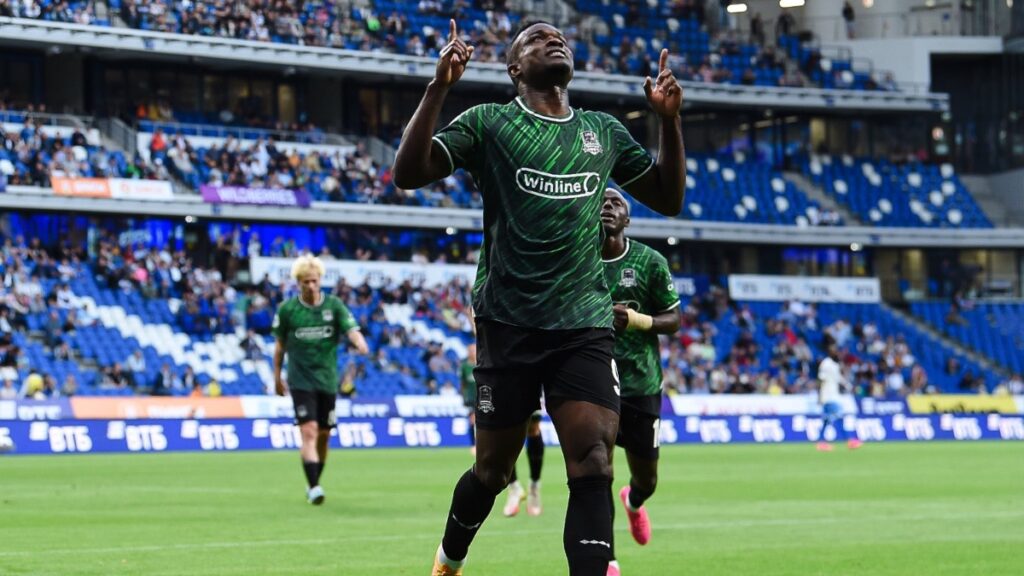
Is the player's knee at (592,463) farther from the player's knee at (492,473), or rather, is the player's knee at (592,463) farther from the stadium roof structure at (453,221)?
the stadium roof structure at (453,221)

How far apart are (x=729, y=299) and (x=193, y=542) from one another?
1993 inches

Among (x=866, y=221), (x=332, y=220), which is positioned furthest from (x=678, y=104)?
(x=866, y=221)

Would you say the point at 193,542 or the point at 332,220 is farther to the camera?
the point at 332,220

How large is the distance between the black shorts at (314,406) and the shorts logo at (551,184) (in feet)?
35.2

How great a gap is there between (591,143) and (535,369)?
1075 mm

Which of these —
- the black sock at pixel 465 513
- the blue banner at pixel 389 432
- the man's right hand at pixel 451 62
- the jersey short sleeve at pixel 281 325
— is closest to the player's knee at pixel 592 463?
the black sock at pixel 465 513

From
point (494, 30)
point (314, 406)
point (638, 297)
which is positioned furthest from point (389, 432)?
point (638, 297)

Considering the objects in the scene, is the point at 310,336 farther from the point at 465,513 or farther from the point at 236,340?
the point at 236,340

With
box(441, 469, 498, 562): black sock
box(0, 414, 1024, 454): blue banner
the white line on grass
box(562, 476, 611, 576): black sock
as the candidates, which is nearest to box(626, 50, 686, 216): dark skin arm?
box(562, 476, 611, 576): black sock

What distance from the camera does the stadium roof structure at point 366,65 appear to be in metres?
50.4

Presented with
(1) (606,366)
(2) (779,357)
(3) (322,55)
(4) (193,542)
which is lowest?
(2) (779,357)

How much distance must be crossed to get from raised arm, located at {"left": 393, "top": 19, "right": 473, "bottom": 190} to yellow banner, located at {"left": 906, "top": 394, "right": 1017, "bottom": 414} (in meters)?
45.7

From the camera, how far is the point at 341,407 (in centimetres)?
4122

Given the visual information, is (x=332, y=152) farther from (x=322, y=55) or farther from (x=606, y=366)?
(x=606, y=366)
